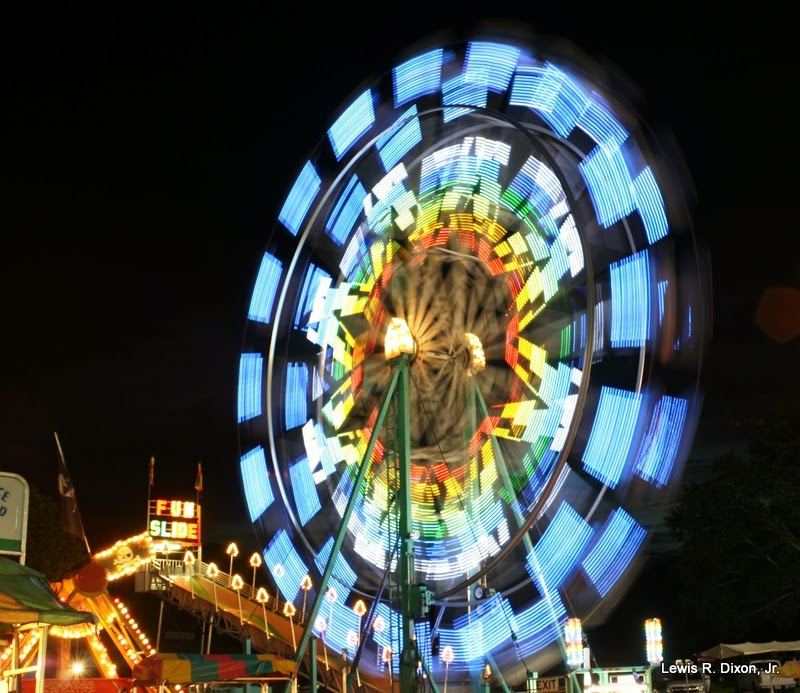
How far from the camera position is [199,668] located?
14711 millimetres

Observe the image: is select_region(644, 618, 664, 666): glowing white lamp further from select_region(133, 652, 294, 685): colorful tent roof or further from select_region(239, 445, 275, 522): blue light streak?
select_region(239, 445, 275, 522): blue light streak

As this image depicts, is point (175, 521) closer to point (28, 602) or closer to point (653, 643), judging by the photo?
point (653, 643)

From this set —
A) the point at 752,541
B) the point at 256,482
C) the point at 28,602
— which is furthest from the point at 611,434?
the point at 752,541

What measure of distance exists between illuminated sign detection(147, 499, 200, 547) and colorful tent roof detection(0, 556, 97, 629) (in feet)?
112

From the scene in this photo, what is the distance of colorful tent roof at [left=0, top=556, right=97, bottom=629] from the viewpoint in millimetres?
7930

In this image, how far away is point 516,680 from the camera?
16.3 metres

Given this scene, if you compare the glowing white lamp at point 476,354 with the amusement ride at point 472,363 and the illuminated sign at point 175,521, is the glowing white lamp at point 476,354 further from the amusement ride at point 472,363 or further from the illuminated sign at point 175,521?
the illuminated sign at point 175,521

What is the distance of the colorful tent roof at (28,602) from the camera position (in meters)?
7.93

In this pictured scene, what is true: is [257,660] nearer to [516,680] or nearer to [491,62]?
[516,680]

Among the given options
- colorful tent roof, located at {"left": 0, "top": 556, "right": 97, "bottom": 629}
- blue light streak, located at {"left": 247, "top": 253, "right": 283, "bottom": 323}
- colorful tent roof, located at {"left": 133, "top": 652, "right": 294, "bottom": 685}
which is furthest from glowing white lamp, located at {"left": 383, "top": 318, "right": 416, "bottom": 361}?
colorful tent roof, located at {"left": 0, "top": 556, "right": 97, "bottom": 629}

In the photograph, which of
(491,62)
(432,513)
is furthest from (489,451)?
(491,62)

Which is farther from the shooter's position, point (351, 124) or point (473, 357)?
point (351, 124)

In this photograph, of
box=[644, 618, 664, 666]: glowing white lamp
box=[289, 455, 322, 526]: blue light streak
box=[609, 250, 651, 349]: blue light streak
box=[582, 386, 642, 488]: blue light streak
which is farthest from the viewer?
→ box=[289, 455, 322, 526]: blue light streak

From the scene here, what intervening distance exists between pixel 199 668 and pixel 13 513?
20.7 ft
